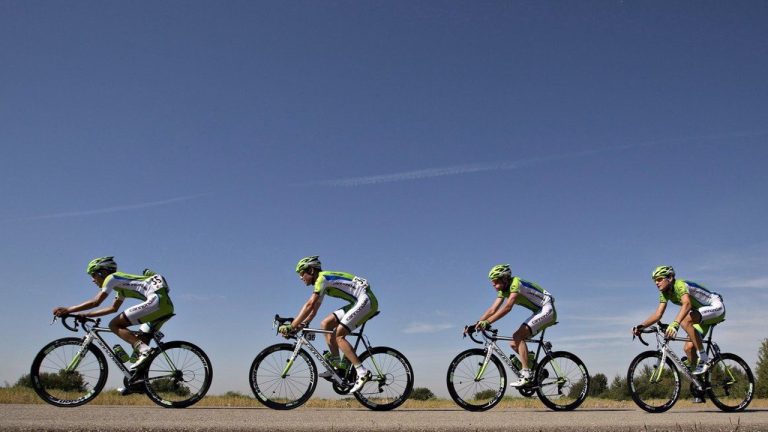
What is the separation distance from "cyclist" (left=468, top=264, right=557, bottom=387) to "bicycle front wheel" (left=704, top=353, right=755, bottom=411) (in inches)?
137

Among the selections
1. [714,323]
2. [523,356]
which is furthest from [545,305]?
[714,323]

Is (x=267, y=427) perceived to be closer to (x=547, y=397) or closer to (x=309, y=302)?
(x=309, y=302)

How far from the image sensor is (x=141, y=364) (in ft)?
35.8

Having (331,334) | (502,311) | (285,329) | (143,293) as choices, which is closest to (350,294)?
(331,334)

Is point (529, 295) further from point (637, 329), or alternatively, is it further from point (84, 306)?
point (84, 306)

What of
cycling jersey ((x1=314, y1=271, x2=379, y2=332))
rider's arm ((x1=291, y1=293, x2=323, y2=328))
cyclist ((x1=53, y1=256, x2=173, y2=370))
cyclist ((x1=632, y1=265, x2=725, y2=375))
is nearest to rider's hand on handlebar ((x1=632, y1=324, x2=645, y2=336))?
cyclist ((x1=632, y1=265, x2=725, y2=375))

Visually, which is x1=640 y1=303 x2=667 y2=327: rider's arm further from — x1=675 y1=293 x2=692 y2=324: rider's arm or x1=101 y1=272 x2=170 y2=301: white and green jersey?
x1=101 y1=272 x2=170 y2=301: white and green jersey

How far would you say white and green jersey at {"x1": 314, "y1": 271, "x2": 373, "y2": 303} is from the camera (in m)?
11.2

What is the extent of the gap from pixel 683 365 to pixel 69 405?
37.0 feet

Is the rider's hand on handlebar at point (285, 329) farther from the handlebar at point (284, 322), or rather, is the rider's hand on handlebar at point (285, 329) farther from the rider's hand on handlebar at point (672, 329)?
the rider's hand on handlebar at point (672, 329)

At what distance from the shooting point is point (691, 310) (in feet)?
41.4

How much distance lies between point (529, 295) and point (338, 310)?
12.2 ft

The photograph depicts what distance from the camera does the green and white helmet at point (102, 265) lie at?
37.3 feet

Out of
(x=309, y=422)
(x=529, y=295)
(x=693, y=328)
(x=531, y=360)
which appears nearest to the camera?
(x=309, y=422)
